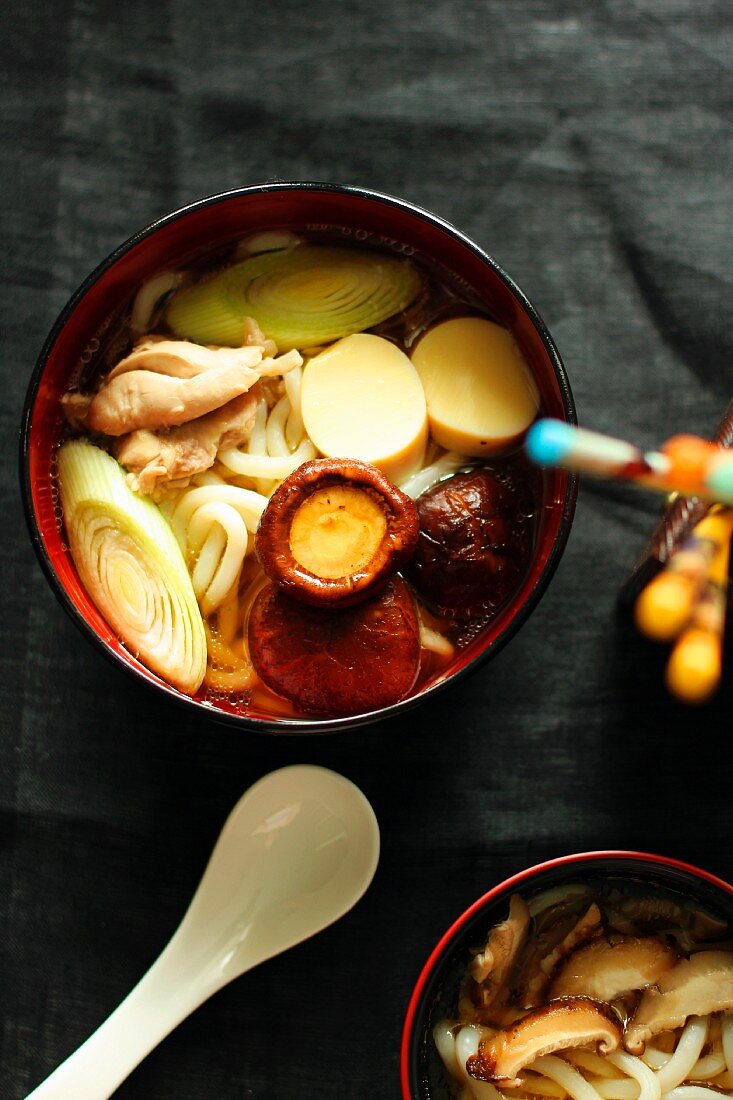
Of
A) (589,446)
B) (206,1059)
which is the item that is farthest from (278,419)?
(206,1059)

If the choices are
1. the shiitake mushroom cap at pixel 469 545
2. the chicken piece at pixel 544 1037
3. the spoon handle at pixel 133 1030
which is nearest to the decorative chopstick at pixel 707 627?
the shiitake mushroom cap at pixel 469 545

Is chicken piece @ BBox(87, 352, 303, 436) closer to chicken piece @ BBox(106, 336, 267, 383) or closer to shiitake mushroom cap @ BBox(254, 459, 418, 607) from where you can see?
chicken piece @ BBox(106, 336, 267, 383)

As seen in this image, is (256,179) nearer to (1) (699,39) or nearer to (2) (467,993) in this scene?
(1) (699,39)

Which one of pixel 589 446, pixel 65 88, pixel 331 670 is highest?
pixel 65 88

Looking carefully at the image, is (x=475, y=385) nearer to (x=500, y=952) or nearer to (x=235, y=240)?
(x=235, y=240)

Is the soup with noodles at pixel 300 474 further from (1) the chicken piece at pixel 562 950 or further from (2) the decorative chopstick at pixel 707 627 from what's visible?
(1) the chicken piece at pixel 562 950

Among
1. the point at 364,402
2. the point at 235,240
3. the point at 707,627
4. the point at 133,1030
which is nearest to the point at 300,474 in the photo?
the point at 364,402
